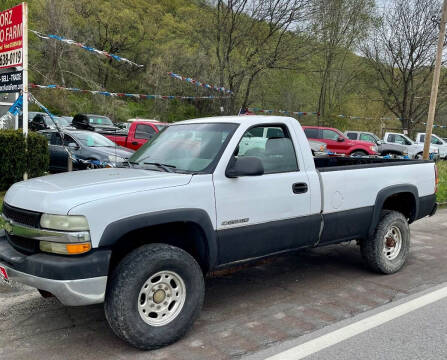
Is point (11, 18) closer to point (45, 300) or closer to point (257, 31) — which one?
point (45, 300)

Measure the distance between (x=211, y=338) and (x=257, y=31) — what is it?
22.5 metres

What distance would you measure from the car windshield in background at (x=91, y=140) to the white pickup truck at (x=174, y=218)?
8.81 m

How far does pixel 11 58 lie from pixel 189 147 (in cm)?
695

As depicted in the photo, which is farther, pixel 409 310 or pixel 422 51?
pixel 422 51

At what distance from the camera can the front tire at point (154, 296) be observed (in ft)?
10.9

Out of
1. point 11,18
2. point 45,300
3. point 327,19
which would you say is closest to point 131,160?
point 45,300

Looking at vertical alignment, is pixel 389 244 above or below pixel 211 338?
above

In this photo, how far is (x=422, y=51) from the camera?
1243 inches

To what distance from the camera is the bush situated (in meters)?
9.39

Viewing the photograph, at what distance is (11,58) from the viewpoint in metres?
9.48

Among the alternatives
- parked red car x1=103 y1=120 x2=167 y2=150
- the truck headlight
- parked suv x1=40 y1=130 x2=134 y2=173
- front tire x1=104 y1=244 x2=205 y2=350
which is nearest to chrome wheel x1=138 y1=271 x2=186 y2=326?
front tire x1=104 y1=244 x2=205 y2=350

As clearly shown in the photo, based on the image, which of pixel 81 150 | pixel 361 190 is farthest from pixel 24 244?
pixel 81 150

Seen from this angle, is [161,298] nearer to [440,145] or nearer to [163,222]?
[163,222]

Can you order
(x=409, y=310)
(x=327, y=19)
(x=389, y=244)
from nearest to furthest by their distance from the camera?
(x=409, y=310), (x=389, y=244), (x=327, y=19)
